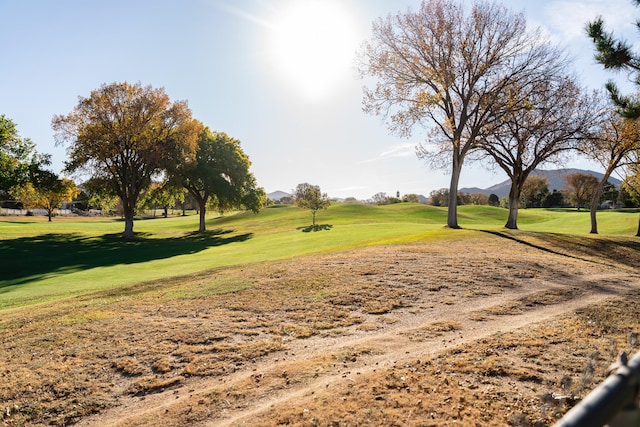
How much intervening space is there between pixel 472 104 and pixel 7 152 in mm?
43674

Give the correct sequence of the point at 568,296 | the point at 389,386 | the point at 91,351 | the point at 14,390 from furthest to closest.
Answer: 1. the point at 568,296
2. the point at 91,351
3. the point at 14,390
4. the point at 389,386

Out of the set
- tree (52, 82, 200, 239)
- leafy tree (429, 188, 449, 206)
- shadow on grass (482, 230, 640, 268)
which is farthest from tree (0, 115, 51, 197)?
leafy tree (429, 188, 449, 206)

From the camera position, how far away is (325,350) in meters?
7.43

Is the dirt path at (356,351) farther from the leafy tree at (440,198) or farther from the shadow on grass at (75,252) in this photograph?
the leafy tree at (440,198)

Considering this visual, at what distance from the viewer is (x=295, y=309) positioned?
10203 millimetres

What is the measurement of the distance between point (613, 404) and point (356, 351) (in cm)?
593

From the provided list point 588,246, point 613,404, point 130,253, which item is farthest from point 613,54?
point 130,253

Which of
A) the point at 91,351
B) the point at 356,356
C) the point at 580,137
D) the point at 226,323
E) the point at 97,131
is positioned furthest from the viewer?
the point at 97,131

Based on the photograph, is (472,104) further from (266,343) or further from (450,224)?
(266,343)

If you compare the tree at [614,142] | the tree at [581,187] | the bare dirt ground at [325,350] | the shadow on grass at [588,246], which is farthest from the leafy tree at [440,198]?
the bare dirt ground at [325,350]

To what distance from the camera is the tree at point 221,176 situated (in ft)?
156

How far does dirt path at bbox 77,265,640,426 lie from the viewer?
5461mm

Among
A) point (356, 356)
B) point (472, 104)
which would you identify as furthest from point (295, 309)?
point (472, 104)

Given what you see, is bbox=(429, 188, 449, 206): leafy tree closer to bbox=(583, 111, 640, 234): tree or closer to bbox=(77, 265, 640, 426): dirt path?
bbox=(583, 111, 640, 234): tree
